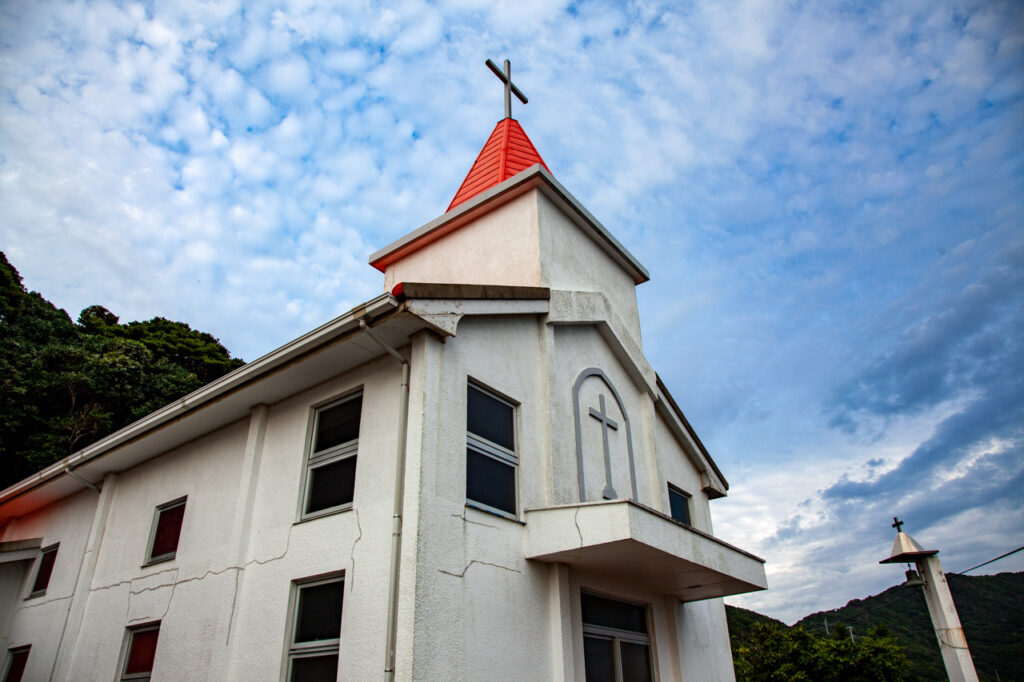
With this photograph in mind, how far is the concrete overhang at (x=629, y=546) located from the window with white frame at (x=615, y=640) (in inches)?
16.1

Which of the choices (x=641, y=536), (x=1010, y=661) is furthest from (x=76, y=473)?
(x=1010, y=661)

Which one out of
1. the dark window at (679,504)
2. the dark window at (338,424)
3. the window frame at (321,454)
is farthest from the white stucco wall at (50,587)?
the dark window at (679,504)

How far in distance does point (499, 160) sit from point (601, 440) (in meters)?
7.09

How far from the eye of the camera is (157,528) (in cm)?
1090

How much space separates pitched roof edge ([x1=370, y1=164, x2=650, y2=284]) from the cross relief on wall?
3.03 m

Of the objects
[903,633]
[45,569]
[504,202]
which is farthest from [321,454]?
[903,633]

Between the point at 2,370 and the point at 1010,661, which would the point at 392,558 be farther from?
the point at 1010,661

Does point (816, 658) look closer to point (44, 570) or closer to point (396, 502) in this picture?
point (396, 502)

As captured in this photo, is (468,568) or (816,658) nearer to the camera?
(468,568)

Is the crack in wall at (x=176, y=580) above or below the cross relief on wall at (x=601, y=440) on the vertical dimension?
below

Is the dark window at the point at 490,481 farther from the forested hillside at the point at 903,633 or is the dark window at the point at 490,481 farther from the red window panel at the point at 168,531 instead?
the forested hillside at the point at 903,633

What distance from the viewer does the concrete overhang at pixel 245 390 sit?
7.79m

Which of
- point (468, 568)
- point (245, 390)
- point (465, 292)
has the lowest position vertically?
point (468, 568)

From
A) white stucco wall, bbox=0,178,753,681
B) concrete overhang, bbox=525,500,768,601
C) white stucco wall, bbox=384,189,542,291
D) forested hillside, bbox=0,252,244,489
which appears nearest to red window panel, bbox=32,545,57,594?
white stucco wall, bbox=0,178,753,681
